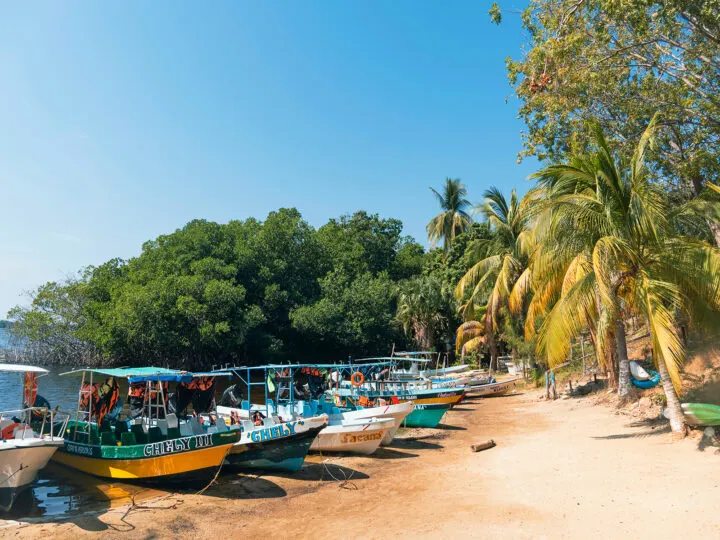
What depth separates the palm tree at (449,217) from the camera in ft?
175

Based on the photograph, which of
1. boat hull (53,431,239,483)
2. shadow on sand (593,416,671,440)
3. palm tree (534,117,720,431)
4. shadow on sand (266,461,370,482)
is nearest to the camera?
boat hull (53,431,239,483)

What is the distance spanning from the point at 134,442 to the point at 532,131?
15.5m

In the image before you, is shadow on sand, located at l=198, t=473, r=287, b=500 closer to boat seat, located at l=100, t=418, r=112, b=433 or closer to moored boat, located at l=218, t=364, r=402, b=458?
moored boat, located at l=218, t=364, r=402, b=458

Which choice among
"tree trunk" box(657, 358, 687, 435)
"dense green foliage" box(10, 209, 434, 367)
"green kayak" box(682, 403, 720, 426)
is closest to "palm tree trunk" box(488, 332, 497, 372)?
"dense green foliage" box(10, 209, 434, 367)

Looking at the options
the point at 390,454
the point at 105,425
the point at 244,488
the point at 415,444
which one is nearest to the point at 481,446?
the point at 415,444

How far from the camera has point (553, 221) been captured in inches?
525

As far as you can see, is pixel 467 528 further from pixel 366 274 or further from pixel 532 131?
pixel 366 274

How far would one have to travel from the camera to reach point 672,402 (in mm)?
12547

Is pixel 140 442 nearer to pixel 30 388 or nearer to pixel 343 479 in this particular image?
pixel 30 388

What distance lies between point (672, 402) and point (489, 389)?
15057 millimetres

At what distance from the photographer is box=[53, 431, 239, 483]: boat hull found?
11.7 m

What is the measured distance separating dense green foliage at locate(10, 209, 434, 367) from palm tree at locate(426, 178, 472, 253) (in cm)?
844

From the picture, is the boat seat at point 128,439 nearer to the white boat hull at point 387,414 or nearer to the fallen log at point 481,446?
the white boat hull at point 387,414

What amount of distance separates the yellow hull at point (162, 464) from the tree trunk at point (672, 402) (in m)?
10.5
